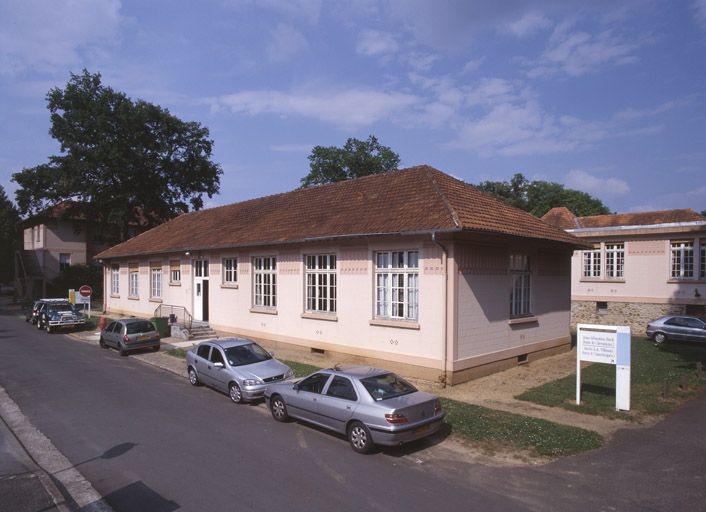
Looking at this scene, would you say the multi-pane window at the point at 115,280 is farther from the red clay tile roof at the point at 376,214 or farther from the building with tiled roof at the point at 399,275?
the building with tiled roof at the point at 399,275

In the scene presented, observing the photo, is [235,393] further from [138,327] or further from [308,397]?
[138,327]

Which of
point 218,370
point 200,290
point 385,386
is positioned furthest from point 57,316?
point 385,386

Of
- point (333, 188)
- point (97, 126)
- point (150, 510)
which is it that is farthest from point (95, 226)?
point (150, 510)

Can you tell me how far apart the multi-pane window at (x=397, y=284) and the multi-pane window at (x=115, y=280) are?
24.2 meters

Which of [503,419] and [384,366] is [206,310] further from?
[503,419]

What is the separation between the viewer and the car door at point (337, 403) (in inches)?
365

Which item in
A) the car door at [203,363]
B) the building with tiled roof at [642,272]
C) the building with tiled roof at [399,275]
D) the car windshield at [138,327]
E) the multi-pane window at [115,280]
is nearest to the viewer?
the car door at [203,363]

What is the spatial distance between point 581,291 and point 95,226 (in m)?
44.3

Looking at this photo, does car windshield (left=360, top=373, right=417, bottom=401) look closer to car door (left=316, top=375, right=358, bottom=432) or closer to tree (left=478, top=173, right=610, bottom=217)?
car door (left=316, top=375, right=358, bottom=432)

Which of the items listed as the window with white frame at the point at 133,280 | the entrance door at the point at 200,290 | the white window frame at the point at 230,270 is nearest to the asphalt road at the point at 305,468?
the white window frame at the point at 230,270

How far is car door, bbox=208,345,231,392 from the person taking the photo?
516 inches

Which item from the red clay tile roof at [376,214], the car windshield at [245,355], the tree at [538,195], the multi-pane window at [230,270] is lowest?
the car windshield at [245,355]

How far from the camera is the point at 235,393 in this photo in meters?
12.7

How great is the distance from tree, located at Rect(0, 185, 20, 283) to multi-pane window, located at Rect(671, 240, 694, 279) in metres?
55.3
